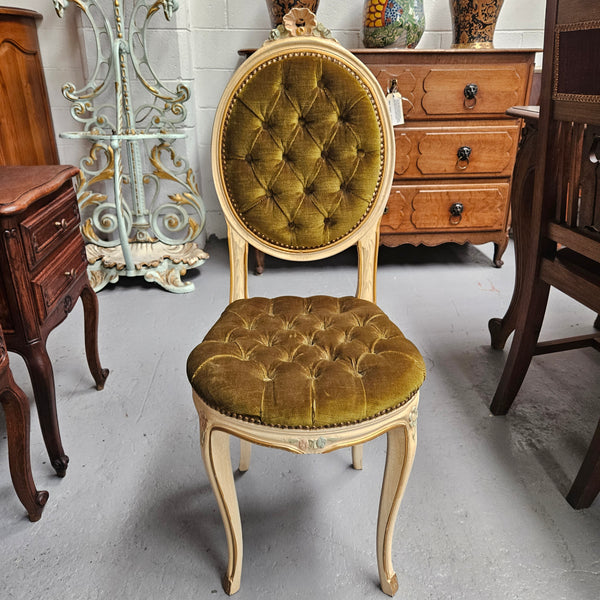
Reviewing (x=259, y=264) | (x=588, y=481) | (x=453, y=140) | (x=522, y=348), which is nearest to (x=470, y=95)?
(x=453, y=140)

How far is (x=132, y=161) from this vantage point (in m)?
2.68

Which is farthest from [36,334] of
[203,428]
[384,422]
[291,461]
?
[384,422]

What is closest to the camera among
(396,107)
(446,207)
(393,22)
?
(396,107)

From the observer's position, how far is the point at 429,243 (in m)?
2.81

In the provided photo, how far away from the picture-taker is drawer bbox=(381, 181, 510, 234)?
2703 millimetres

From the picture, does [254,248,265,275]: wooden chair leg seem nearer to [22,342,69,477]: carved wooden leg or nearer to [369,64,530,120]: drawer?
[369,64,530,120]: drawer

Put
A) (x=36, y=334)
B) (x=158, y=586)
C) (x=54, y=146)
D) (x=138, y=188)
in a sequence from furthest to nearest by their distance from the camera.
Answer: (x=54, y=146)
(x=138, y=188)
(x=36, y=334)
(x=158, y=586)

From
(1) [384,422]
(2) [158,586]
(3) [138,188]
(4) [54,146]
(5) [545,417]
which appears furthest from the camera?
(4) [54,146]

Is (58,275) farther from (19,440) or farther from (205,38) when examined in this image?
(205,38)

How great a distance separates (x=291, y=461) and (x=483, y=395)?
72cm

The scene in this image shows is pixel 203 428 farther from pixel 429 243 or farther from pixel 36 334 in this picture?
pixel 429 243

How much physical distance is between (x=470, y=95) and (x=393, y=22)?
0.50 m

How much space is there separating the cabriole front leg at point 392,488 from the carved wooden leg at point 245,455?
0.46 meters

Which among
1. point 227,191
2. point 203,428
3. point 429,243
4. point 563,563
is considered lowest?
point 563,563
